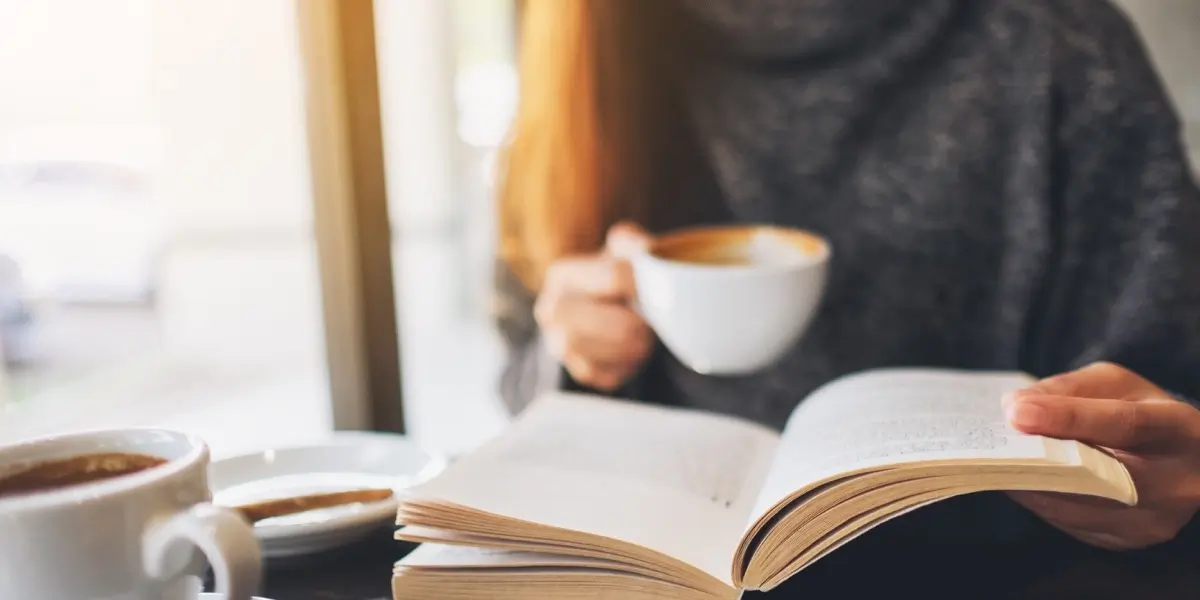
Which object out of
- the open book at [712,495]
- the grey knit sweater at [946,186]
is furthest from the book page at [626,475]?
the grey knit sweater at [946,186]

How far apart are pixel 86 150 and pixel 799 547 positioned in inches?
99.3

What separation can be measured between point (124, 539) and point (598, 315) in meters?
0.43

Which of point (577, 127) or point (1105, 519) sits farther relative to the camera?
point (577, 127)

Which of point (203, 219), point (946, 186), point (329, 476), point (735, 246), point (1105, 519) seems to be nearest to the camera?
point (1105, 519)

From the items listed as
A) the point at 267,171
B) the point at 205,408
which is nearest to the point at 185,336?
the point at 205,408

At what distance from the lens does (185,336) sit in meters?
2.19

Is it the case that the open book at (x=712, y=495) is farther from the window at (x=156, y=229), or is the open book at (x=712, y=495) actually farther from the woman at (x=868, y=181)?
the window at (x=156, y=229)

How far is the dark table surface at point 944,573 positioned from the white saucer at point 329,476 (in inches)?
0.8

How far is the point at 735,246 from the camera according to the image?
27.6 inches

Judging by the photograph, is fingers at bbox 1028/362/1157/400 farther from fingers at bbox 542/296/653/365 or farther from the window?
the window

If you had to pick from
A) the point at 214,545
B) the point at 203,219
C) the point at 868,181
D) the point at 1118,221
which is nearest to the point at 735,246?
the point at 868,181

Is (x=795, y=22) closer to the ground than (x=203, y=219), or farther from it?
farther from it

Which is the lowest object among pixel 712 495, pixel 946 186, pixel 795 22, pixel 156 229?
pixel 156 229

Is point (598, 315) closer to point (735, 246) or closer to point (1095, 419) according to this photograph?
point (735, 246)
